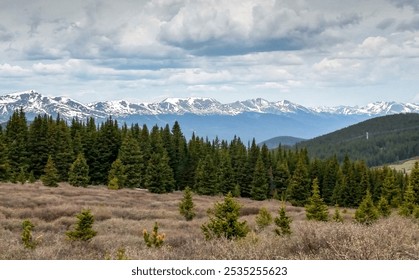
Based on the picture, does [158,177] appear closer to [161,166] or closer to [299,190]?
[161,166]

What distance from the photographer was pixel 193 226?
27.0 m

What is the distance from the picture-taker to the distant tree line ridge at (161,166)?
65438 mm

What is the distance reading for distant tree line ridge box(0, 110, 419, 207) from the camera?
65.4 meters

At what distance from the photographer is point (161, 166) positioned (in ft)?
224

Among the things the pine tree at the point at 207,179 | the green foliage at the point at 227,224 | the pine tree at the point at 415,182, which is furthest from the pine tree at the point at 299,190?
the green foliage at the point at 227,224

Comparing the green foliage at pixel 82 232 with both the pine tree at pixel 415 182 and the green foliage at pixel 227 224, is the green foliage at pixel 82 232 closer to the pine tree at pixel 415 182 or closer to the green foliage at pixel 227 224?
the green foliage at pixel 227 224

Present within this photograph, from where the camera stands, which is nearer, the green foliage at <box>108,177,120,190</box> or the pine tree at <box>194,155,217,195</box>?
the green foliage at <box>108,177,120,190</box>

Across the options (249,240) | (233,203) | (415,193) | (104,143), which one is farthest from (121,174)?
(249,240)

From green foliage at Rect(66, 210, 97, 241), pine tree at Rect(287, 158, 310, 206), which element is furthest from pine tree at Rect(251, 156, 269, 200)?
green foliage at Rect(66, 210, 97, 241)

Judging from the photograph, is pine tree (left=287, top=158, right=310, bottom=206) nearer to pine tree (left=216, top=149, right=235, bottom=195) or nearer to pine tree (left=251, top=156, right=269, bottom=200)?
pine tree (left=251, top=156, right=269, bottom=200)

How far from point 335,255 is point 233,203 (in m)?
10.5

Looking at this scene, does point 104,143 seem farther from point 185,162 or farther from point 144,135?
point 185,162

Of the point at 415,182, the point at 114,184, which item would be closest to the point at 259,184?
the point at 415,182

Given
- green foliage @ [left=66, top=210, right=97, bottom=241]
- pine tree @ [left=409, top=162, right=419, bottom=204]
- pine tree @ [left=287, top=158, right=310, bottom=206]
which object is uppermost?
green foliage @ [left=66, top=210, right=97, bottom=241]
